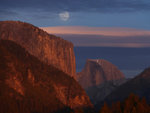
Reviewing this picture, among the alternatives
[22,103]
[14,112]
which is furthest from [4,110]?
[22,103]

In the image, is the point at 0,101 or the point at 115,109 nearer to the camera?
the point at 115,109

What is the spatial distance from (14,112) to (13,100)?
12493 mm

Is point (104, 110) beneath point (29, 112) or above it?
above

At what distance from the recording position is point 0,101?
190 meters

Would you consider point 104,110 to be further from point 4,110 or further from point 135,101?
point 4,110

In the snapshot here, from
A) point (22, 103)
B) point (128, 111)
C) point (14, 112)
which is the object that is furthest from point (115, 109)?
point (22, 103)

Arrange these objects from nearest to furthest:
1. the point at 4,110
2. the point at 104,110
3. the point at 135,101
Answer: the point at 104,110, the point at 135,101, the point at 4,110

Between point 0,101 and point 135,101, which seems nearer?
point 135,101

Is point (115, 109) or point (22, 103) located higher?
point (115, 109)

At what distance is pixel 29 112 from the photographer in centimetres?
19638

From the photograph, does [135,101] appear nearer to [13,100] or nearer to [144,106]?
[144,106]

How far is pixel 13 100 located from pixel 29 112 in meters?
7.96

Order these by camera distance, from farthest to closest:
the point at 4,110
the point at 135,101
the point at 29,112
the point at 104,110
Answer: the point at 29,112
the point at 4,110
the point at 135,101
the point at 104,110

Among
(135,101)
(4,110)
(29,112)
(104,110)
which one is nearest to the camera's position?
(104,110)
